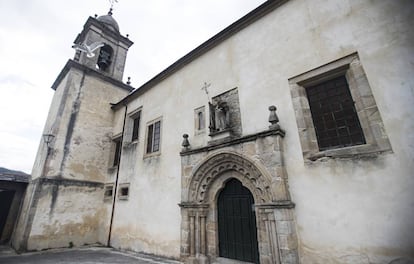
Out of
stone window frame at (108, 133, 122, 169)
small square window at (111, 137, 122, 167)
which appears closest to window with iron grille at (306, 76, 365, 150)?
stone window frame at (108, 133, 122, 169)

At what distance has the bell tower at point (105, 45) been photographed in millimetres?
9352

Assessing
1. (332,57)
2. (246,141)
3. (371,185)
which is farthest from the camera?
(246,141)

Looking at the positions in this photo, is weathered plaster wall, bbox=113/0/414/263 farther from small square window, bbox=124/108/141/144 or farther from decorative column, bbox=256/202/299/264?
small square window, bbox=124/108/141/144

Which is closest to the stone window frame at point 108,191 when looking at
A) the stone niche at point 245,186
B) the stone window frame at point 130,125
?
the stone window frame at point 130,125

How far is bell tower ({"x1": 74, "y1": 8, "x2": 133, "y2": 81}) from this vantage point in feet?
30.7

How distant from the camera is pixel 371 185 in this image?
299 centimetres

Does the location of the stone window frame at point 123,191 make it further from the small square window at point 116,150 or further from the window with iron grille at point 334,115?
the window with iron grille at point 334,115

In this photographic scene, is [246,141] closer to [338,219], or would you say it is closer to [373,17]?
[338,219]

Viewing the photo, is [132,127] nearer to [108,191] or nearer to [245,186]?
[108,191]

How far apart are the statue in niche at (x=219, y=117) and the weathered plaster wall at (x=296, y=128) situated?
42cm

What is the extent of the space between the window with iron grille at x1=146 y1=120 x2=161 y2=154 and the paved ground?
3.06 metres

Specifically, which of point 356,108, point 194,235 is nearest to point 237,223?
point 194,235

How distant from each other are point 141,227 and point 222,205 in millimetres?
2909

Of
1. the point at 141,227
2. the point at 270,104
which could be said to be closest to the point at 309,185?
the point at 270,104
